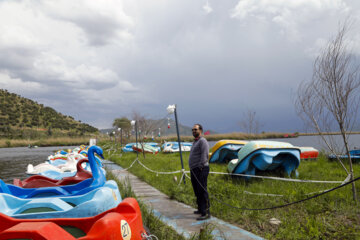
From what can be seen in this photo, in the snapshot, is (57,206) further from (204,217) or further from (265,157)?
(265,157)

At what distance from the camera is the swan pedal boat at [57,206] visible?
12.0ft

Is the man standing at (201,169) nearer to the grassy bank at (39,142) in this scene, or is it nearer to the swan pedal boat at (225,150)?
the swan pedal boat at (225,150)

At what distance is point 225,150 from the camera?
1232cm

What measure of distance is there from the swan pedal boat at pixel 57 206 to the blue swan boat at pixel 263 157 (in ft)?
13.4

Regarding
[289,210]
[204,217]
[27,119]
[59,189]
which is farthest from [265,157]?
[27,119]

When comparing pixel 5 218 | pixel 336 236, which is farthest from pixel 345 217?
pixel 5 218

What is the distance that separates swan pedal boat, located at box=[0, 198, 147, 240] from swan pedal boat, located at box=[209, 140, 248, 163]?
9085mm

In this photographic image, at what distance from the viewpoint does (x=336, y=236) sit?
12.9ft

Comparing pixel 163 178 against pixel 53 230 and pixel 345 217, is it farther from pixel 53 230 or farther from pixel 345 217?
pixel 53 230

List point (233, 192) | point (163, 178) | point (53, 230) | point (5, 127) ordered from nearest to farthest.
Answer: point (53, 230) < point (233, 192) < point (163, 178) < point (5, 127)

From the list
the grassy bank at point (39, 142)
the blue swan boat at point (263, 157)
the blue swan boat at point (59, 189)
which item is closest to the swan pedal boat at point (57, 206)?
the blue swan boat at point (59, 189)

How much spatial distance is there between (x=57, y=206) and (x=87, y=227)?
0.77 metres

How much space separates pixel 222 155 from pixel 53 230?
10.5 metres

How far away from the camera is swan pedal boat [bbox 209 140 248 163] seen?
12.1m
